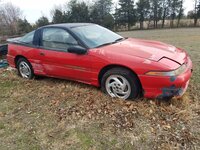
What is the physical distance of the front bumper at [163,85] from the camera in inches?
136

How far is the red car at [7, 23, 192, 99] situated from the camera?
140 inches

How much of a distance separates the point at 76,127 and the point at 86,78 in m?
1.24

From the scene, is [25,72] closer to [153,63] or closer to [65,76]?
[65,76]

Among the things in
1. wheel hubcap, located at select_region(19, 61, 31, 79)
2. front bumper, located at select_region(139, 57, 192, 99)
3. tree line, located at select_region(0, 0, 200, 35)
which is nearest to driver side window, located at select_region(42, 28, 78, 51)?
wheel hubcap, located at select_region(19, 61, 31, 79)

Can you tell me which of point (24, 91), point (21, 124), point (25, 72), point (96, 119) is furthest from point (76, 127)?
point (25, 72)

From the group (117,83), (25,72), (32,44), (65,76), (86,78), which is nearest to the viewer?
(117,83)

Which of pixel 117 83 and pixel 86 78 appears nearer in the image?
pixel 117 83

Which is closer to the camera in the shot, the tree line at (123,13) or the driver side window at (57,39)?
the driver side window at (57,39)

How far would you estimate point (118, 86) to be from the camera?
3.96 metres

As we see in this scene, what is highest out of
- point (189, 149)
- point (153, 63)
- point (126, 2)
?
point (126, 2)

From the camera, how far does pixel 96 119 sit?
3.50 m

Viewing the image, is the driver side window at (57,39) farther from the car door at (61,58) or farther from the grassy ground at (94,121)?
the grassy ground at (94,121)

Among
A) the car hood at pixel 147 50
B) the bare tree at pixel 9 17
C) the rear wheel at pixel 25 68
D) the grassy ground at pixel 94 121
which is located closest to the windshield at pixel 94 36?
the car hood at pixel 147 50

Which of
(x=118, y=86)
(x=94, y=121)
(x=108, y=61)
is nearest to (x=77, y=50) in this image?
(x=108, y=61)
